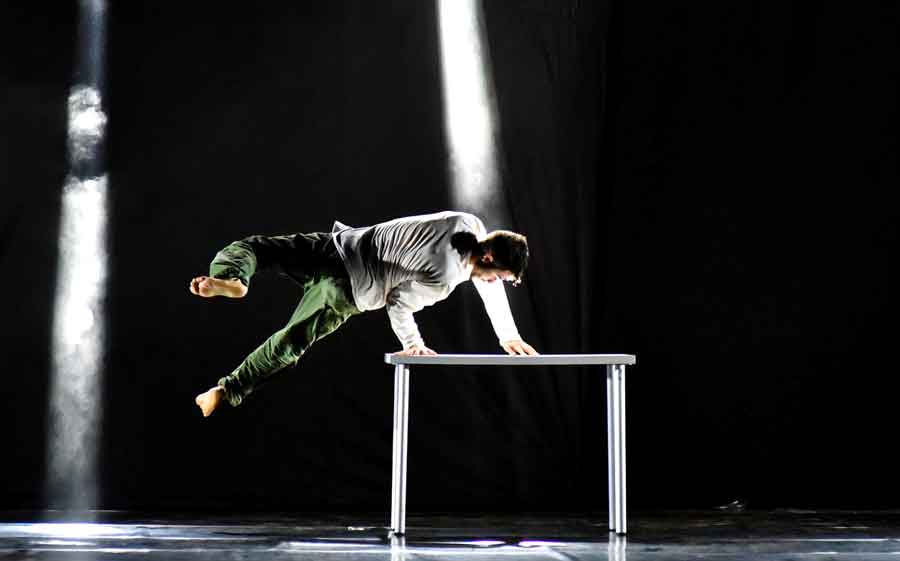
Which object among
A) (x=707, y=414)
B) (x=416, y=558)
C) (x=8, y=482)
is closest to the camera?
(x=416, y=558)

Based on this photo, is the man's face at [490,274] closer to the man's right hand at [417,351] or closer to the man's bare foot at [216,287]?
the man's right hand at [417,351]

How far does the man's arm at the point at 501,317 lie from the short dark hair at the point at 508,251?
11cm

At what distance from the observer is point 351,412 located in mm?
3883

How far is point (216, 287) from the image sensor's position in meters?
2.95

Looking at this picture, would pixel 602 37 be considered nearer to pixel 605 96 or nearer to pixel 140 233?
pixel 605 96

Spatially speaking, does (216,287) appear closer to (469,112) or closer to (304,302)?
(304,302)

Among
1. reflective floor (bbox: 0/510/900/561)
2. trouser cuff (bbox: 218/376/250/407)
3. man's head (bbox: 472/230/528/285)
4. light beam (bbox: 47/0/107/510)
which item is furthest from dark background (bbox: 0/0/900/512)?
man's head (bbox: 472/230/528/285)

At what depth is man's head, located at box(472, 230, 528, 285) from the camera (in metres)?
3.23

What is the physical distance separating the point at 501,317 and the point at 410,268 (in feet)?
1.20

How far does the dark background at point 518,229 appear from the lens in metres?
3.85

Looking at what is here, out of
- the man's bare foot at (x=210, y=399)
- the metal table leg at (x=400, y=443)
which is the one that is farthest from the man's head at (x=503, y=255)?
the man's bare foot at (x=210, y=399)

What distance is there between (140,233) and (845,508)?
122 inches

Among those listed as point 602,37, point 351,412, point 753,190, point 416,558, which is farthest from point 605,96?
point 416,558

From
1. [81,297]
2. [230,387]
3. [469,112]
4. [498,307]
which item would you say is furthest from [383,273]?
[81,297]
